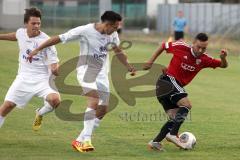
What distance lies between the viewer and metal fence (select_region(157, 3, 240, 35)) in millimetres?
50844

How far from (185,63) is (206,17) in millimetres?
45907

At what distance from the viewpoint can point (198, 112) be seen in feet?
55.0

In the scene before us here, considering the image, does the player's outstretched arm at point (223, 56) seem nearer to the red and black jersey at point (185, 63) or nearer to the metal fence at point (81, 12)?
the red and black jersey at point (185, 63)

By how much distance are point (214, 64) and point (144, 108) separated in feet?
18.1

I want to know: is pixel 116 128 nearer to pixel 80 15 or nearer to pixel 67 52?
pixel 67 52

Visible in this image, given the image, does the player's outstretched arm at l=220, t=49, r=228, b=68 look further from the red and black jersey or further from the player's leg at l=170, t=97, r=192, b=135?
the player's leg at l=170, t=97, r=192, b=135

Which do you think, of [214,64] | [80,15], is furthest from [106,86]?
[80,15]

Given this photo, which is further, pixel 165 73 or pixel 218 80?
pixel 218 80

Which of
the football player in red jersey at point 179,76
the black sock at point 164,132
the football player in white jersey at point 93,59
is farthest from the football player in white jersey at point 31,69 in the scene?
the black sock at point 164,132

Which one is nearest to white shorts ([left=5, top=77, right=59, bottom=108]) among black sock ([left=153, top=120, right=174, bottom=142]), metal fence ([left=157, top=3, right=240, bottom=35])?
black sock ([left=153, top=120, right=174, bottom=142])

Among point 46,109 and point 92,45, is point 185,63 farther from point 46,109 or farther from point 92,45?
point 46,109

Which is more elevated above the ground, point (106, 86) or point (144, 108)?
point (106, 86)

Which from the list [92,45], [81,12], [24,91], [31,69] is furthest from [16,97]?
[81,12]

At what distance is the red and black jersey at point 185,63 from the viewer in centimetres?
1169
